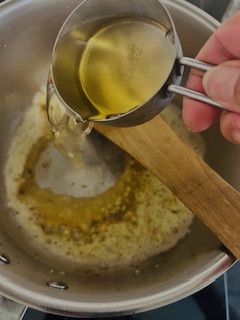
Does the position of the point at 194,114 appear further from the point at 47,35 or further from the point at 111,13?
the point at 47,35

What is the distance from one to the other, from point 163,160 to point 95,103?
150mm

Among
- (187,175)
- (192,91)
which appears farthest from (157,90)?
(187,175)

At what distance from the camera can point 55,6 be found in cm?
86

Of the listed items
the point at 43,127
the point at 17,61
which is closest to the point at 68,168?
the point at 43,127

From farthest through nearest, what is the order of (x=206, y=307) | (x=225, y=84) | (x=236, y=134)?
(x=206, y=307)
(x=236, y=134)
(x=225, y=84)

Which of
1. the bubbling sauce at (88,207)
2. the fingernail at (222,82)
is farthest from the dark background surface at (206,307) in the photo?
the fingernail at (222,82)

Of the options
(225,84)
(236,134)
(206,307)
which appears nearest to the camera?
(225,84)

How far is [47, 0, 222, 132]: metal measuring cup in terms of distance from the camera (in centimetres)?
63

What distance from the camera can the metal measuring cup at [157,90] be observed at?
63 centimetres

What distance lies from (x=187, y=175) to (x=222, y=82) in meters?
0.21

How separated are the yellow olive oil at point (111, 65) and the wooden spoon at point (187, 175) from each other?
132 mm

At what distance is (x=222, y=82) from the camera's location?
574 millimetres

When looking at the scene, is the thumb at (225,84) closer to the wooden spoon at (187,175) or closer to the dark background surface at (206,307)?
the wooden spoon at (187,175)

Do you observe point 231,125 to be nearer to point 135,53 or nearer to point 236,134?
point 236,134
